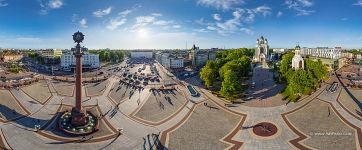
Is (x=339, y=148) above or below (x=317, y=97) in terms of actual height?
below

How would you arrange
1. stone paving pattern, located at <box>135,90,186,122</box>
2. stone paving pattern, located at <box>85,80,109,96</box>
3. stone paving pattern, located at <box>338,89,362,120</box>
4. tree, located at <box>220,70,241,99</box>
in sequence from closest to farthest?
stone paving pattern, located at <box>338,89,362,120</box>
stone paving pattern, located at <box>135,90,186,122</box>
tree, located at <box>220,70,241,99</box>
stone paving pattern, located at <box>85,80,109,96</box>

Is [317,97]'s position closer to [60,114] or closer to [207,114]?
[207,114]

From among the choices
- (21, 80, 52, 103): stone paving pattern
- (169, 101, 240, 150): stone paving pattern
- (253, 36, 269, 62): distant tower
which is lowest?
(169, 101, 240, 150): stone paving pattern

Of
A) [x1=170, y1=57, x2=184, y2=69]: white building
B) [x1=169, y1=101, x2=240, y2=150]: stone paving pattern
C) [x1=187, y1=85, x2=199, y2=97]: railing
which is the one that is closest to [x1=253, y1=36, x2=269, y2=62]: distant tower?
[x1=170, y1=57, x2=184, y2=69]: white building

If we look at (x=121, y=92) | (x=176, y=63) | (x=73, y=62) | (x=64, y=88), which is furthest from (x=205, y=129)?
(x=73, y=62)

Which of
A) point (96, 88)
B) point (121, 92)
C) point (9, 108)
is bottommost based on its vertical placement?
point (9, 108)

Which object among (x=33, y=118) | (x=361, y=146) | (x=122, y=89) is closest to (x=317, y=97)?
(x=361, y=146)

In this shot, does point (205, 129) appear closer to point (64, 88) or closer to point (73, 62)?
point (64, 88)

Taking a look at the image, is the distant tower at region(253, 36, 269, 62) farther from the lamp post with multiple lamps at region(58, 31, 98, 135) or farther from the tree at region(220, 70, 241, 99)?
the lamp post with multiple lamps at region(58, 31, 98, 135)
